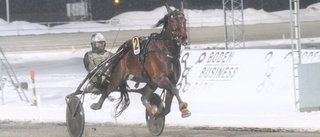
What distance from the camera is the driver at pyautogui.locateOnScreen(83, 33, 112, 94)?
34.5 feet

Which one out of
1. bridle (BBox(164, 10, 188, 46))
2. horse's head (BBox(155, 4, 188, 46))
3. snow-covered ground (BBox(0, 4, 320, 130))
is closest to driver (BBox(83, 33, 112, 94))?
horse's head (BBox(155, 4, 188, 46))

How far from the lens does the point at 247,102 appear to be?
16672mm

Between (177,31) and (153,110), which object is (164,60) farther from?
(153,110)

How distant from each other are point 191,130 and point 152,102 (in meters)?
2.17

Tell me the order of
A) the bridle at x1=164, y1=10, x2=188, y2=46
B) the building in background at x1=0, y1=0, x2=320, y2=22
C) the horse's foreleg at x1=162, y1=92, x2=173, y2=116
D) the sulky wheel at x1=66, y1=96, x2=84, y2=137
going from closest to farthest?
the bridle at x1=164, y1=10, x2=188, y2=46, the horse's foreleg at x1=162, y1=92, x2=173, y2=116, the sulky wheel at x1=66, y1=96, x2=84, y2=137, the building in background at x1=0, y1=0, x2=320, y2=22

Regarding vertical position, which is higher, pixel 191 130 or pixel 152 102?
pixel 152 102

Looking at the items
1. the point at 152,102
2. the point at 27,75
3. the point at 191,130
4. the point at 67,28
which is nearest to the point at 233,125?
the point at 191,130

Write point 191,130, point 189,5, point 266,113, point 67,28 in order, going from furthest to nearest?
point 189,5 < point 67,28 < point 266,113 < point 191,130

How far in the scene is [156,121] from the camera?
33.8ft

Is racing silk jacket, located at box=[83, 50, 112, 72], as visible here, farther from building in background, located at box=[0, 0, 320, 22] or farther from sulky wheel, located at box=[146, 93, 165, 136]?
building in background, located at box=[0, 0, 320, 22]

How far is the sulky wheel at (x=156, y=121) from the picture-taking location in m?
10.0

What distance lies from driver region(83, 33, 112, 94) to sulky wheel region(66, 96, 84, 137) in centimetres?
30

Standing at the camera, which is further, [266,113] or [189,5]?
[189,5]

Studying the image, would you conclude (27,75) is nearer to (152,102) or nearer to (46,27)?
(152,102)
